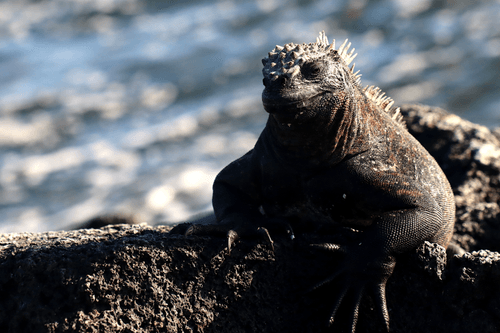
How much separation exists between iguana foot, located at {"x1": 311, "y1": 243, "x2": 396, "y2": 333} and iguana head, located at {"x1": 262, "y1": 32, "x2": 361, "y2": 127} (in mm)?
907

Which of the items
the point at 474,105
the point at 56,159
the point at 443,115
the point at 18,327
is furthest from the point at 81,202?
the point at 474,105

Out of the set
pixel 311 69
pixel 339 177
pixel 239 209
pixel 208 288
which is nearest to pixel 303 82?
pixel 311 69

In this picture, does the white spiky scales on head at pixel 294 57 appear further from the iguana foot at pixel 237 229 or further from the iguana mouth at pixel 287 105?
the iguana foot at pixel 237 229

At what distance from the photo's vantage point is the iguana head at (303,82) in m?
3.25

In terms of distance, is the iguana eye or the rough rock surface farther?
the iguana eye

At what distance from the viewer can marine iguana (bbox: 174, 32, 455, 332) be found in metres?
3.30

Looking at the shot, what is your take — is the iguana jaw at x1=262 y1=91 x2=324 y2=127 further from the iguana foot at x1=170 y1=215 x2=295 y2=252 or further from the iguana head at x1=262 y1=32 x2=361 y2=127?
the iguana foot at x1=170 y1=215 x2=295 y2=252

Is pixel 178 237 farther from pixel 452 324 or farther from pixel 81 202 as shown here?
pixel 81 202

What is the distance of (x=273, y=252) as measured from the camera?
3482 mm

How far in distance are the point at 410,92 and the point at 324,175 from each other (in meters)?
10.9

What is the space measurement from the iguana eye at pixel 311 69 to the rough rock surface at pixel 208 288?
1.04 metres

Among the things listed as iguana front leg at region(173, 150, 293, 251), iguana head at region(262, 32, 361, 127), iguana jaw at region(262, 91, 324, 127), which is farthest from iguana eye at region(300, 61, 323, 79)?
iguana front leg at region(173, 150, 293, 251)

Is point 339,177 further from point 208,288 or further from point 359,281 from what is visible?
point 208,288

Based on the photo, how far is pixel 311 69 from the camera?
3398 millimetres
